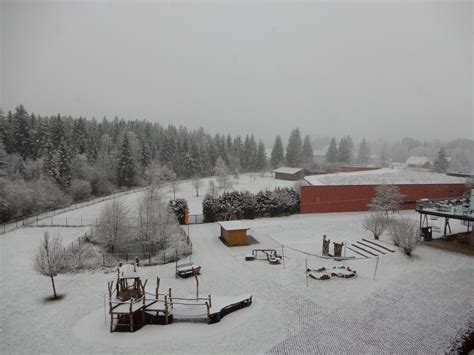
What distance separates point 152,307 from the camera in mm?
12172

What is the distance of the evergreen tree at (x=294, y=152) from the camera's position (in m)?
80.8

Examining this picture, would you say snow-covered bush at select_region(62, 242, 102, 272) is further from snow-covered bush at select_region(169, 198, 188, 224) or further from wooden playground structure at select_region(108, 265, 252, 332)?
snow-covered bush at select_region(169, 198, 188, 224)

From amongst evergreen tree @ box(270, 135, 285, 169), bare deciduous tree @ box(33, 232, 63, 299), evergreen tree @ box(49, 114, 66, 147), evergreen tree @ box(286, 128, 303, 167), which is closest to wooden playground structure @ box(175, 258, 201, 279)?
bare deciduous tree @ box(33, 232, 63, 299)

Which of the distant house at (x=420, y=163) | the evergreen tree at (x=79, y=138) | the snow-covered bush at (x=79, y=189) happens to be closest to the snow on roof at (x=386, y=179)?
the snow-covered bush at (x=79, y=189)

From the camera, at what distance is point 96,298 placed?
13.9 meters

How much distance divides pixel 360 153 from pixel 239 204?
82.5 metres

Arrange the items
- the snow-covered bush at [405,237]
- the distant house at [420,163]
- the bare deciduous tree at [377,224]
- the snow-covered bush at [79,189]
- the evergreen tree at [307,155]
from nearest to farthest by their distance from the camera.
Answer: the snow-covered bush at [405,237] → the bare deciduous tree at [377,224] → the snow-covered bush at [79,189] → the evergreen tree at [307,155] → the distant house at [420,163]

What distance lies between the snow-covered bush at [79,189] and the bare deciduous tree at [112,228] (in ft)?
72.7

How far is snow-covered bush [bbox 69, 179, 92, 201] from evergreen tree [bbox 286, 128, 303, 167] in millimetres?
52292

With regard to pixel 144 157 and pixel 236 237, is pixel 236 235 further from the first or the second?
pixel 144 157

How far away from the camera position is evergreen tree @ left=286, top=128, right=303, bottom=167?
80750 mm

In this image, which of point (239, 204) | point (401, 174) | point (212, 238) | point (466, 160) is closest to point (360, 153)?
point (466, 160)

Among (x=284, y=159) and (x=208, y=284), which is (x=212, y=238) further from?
(x=284, y=159)

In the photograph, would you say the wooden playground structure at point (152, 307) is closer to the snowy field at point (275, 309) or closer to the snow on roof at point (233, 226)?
the snowy field at point (275, 309)
